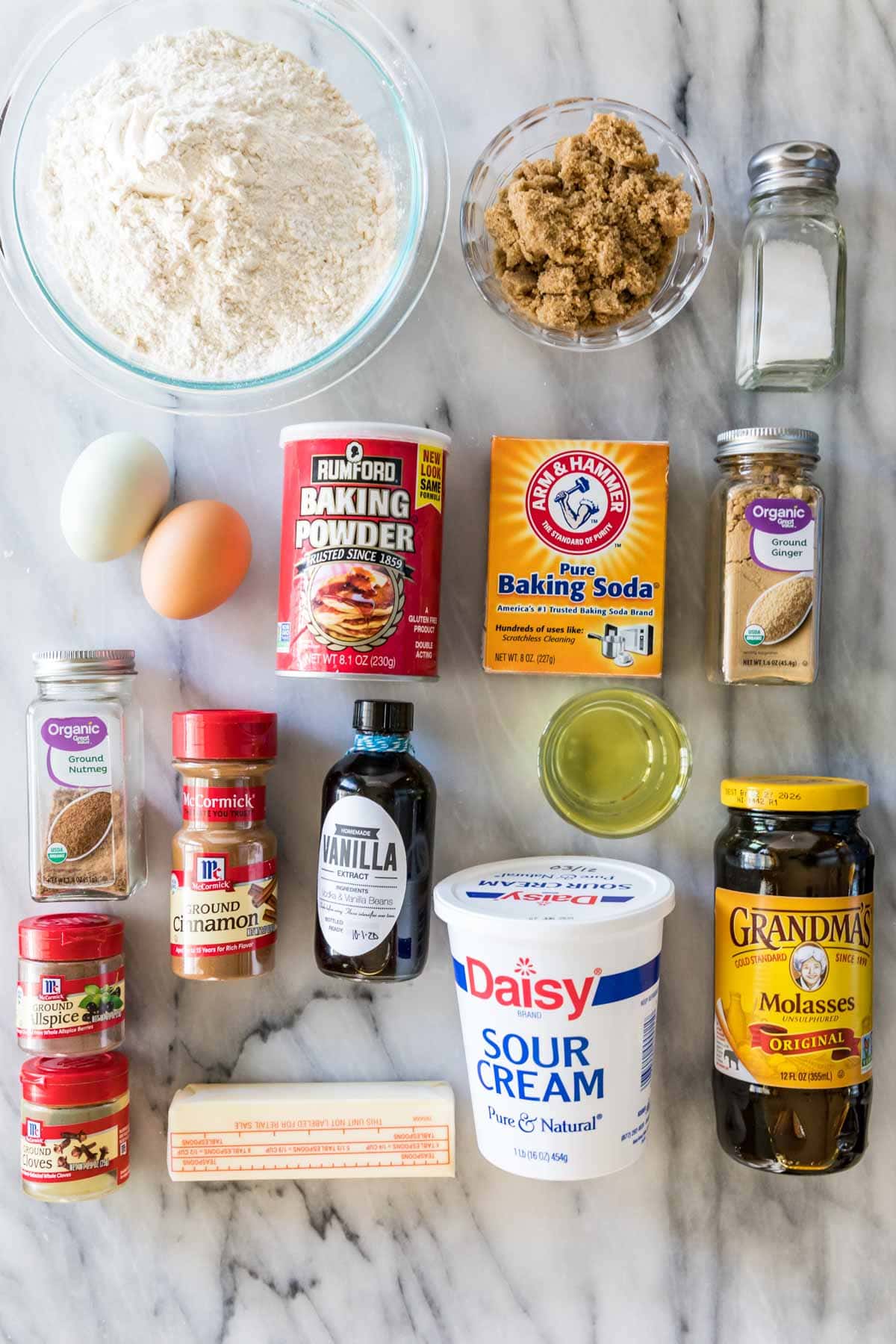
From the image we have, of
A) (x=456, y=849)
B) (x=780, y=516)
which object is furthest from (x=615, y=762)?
(x=780, y=516)

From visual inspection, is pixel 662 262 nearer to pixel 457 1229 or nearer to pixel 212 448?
pixel 212 448

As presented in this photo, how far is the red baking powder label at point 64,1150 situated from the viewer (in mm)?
887

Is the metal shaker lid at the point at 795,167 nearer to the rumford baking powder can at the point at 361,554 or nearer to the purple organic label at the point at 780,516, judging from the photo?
the purple organic label at the point at 780,516

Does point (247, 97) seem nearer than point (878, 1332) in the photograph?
Yes

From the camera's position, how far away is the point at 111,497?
895 millimetres

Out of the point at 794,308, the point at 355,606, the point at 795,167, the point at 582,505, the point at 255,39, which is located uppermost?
the point at 255,39

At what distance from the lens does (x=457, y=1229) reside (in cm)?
99

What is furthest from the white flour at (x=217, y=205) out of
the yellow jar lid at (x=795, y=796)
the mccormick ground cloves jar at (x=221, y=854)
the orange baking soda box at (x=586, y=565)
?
the yellow jar lid at (x=795, y=796)

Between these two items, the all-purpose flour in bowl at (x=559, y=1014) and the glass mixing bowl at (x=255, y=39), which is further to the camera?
the glass mixing bowl at (x=255, y=39)

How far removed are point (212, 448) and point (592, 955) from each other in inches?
23.7

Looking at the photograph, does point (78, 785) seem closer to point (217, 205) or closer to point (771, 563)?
point (217, 205)

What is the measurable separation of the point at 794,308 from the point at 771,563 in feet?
0.79

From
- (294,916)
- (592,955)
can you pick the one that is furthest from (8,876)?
(592,955)

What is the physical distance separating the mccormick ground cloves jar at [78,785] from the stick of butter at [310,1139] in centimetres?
24
